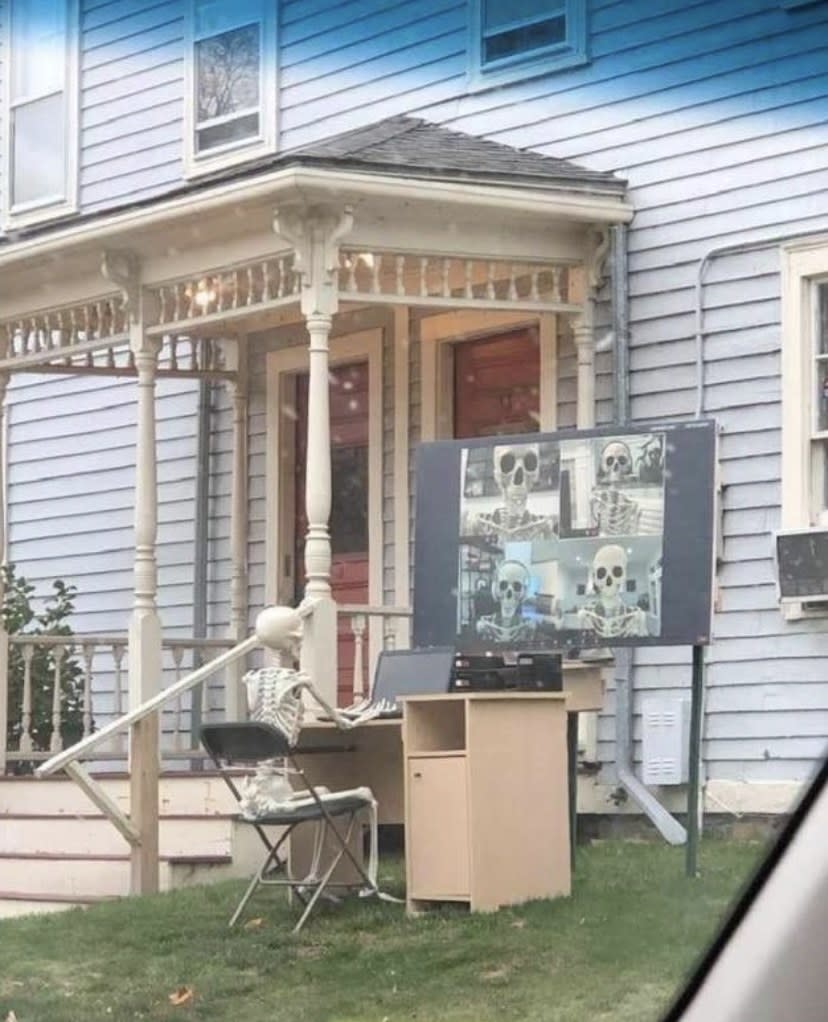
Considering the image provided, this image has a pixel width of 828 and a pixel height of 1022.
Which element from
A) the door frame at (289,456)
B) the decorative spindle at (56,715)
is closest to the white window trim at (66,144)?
the door frame at (289,456)

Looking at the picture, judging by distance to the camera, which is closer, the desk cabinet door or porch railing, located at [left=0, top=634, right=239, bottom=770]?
the desk cabinet door

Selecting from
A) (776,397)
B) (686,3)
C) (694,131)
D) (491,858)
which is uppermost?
(686,3)

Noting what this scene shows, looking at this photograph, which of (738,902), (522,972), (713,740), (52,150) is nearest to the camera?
(738,902)

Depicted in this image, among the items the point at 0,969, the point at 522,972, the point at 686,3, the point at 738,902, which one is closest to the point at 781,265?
the point at 686,3

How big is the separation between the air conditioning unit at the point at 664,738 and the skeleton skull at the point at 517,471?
1.03 m

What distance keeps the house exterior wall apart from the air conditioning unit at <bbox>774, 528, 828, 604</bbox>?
7cm

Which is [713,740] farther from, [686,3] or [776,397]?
[686,3]

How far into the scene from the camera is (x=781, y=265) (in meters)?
6.70

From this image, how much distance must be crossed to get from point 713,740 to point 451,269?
2.21m

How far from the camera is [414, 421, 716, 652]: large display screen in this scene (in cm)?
564

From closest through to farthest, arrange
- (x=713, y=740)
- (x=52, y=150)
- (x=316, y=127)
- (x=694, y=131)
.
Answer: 1. (x=713, y=740)
2. (x=694, y=131)
3. (x=316, y=127)
4. (x=52, y=150)

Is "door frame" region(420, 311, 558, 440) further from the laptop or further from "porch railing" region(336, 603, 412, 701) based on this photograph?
the laptop

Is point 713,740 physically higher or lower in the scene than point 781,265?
lower

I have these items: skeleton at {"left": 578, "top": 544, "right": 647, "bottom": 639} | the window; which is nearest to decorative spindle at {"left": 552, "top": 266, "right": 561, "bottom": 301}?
the window
